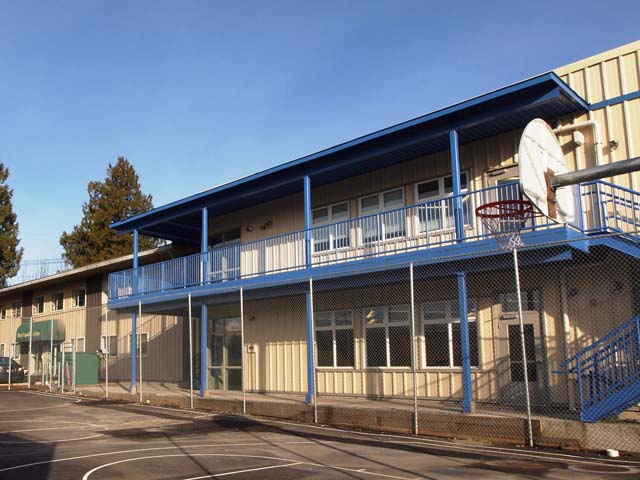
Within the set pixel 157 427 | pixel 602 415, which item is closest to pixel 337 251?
pixel 157 427

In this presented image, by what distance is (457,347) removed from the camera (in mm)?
15094

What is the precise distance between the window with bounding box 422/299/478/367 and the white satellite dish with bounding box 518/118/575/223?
6.07 m

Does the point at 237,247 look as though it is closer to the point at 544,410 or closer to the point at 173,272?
the point at 173,272

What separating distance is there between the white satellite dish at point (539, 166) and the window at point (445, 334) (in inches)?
239

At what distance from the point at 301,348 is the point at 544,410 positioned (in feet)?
25.3

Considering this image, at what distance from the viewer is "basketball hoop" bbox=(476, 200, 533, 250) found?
992cm

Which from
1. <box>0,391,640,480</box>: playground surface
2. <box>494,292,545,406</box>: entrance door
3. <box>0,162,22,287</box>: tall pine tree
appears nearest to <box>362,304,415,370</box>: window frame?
<box>494,292,545,406</box>: entrance door

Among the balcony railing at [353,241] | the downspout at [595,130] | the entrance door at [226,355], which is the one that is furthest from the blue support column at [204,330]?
the downspout at [595,130]

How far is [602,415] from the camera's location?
33.6 ft

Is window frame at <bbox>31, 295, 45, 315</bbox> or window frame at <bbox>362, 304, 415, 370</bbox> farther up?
window frame at <bbox>31, 295, 45, 315</bbox>

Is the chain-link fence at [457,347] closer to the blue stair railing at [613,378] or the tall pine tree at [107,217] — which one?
the blue stair railing at [613,378]

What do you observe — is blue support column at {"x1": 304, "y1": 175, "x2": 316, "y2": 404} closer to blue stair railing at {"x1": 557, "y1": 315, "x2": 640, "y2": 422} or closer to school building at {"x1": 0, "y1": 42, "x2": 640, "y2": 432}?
school building at {"x1": 0, "y1": 42, "x2": 640, "y2": 432}

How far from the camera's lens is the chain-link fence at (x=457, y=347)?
1088cm

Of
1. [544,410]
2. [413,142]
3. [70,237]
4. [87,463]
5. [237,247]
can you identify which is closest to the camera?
[87,463]
